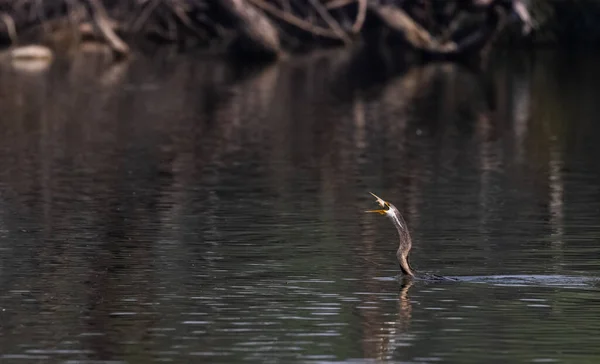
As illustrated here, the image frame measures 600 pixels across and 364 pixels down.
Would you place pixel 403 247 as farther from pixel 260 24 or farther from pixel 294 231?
pixel 260 24

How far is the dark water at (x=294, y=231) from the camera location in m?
15.2

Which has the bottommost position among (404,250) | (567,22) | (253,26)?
(567,22)

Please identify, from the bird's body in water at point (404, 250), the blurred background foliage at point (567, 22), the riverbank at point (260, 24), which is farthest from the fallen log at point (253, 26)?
the bird's body in water at point (404, 250)

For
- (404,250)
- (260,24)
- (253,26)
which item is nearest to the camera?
(404,250)

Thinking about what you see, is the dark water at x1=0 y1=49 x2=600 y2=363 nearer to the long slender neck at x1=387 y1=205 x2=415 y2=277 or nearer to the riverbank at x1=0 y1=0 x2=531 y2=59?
the long slender neck at x1=387 y1=205 x2=415 y2=277

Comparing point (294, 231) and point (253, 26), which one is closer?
point (294, 231)

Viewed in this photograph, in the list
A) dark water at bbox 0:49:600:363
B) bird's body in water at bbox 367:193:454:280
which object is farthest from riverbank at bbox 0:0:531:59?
bird's body in water at bbox 367:193:454:280

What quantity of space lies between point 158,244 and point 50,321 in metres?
5.12

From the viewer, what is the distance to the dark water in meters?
15.2

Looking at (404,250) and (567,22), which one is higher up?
(404,250)

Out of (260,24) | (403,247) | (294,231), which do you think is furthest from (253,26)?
(403,247)

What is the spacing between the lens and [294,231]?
22047 millimetres

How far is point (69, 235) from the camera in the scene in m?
21.8

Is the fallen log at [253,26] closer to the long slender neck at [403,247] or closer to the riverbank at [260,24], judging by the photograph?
the riverbank at [260,24]
